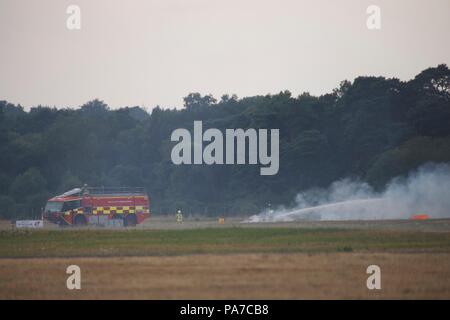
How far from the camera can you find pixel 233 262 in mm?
34031

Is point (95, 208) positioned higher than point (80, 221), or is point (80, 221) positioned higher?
point (95, 208)

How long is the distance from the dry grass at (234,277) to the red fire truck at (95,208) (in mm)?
28901

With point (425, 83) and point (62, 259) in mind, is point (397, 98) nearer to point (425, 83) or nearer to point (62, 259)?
point (425, 83)

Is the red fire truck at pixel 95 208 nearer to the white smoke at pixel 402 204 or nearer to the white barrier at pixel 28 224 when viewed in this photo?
the white barrier at pixel 28 224

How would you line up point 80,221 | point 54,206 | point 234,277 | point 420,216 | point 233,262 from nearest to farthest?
1. point 234,277
2. point 233,262
3. point 420,216
4. point 54,206
5. point 80,221

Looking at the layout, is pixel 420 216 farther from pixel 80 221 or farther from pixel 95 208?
pixel 80 221

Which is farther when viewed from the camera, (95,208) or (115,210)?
(115,210)

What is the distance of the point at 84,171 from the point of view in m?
98.7

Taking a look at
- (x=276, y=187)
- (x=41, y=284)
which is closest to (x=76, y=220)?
(x=276, y=187)

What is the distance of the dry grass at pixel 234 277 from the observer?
87.3ft

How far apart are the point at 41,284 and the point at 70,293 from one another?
2.46 metres

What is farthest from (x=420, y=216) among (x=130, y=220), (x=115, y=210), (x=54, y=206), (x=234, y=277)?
(x=234, y=277)

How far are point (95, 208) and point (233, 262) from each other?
1340 inches

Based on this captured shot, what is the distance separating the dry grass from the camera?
26609 mm
